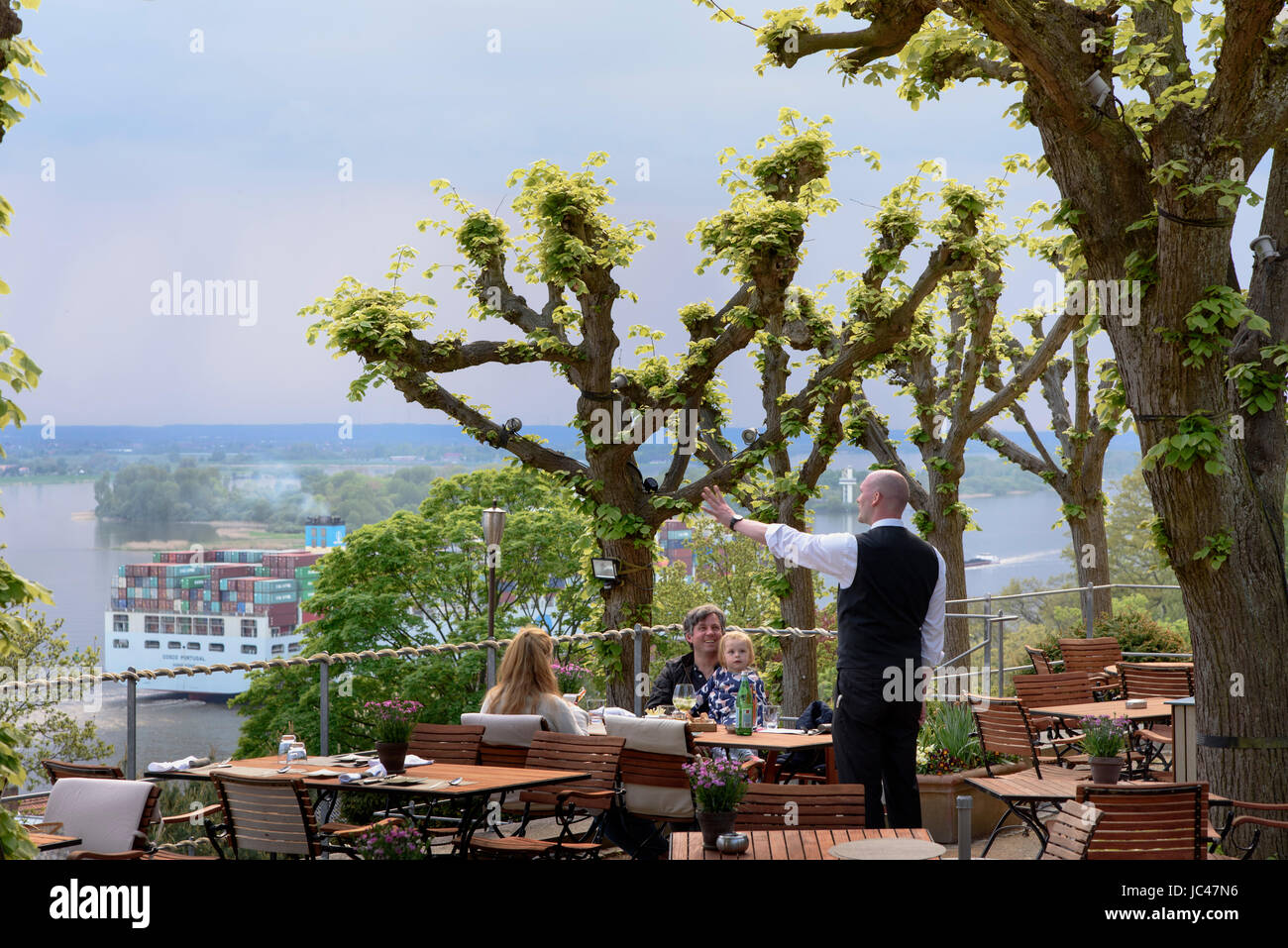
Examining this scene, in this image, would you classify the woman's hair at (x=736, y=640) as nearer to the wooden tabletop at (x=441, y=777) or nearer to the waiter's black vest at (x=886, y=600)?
the wooden tabletop at (x=441, y=777)

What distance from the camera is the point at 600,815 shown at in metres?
6.53

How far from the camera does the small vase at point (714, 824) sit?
4320 mm

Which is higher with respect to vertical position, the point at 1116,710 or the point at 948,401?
the point at 948,401

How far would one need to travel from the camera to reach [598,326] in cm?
1352

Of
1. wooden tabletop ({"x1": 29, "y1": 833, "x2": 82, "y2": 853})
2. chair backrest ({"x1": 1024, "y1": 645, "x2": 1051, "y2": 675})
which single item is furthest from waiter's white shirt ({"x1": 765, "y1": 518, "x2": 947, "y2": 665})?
chair backrest ({"x1": 1024, "y1": 645, "x2": 1051, "y2": 675})

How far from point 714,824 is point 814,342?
12563mm

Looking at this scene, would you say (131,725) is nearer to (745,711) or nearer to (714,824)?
(745,711)

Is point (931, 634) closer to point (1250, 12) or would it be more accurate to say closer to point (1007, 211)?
point (1250, 12)

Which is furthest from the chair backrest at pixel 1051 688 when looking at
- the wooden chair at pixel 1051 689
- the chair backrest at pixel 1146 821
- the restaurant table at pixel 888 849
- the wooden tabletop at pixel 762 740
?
the restaurant table at pixel 888 849

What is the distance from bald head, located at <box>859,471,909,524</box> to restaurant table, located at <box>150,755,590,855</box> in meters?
1.94

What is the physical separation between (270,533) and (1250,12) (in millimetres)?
57921

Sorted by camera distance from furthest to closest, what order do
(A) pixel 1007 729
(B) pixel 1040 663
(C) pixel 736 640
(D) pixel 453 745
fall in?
(B) pixel 1040 663 < (C) pixel 736 640 < (A) pixel 1007 729 < (D) pixel 453 745

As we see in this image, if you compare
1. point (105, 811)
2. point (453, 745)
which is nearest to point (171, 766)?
point (105, 811)

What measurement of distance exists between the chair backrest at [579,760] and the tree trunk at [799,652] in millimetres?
8955
